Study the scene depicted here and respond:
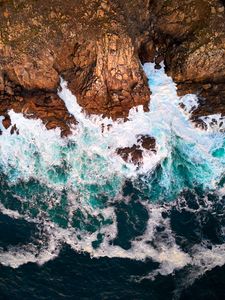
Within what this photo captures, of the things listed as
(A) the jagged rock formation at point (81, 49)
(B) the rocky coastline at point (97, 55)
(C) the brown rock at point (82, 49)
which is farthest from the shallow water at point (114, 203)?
(C) the brown rock at point (82, 49)

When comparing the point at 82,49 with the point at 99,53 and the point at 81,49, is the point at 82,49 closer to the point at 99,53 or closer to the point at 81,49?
the point at 81,49

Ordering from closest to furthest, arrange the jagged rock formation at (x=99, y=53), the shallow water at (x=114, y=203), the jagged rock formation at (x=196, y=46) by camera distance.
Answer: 1. the shallow water at (x=114, y=203)
2. the jagged rock formation at (x=99, y=53)
3. the jagged rock formation at (x=196, y=46)

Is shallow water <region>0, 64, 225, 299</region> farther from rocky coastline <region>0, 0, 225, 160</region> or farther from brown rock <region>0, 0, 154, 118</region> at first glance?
brown rock <region>0, 0, 154, 118</region>

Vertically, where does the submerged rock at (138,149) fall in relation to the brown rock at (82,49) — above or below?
→ below

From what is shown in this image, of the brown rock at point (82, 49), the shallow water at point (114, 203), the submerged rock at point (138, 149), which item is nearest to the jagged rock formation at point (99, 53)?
the brown rock at point (82, 49)

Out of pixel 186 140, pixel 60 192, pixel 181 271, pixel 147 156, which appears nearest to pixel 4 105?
pixel 60 192

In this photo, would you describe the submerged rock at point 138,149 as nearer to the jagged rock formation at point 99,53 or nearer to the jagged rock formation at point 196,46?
the jagged rock formation at point 99,53

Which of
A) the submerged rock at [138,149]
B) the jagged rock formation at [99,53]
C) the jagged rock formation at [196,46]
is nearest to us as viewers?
the submerged rock at [138,149]

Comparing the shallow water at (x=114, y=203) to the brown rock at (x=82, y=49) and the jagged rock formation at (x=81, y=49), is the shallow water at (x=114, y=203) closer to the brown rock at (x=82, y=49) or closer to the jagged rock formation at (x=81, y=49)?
the jagged rock formation at (x=81, y=49)

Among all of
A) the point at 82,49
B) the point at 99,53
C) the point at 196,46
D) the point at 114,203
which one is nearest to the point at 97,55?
the point at 99,53

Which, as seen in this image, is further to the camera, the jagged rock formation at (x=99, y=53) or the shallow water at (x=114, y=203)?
the jagged rock formation at (x=99, y=53)
